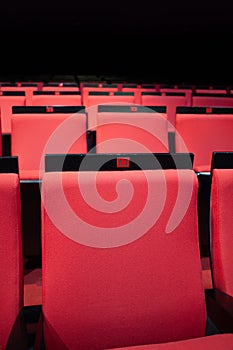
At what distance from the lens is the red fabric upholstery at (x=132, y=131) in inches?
66.9

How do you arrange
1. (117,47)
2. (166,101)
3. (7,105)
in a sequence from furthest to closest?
(117,47)
(166,101)
(7,105)

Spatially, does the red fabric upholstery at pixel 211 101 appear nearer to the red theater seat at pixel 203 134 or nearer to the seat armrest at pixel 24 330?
the red theater seat at pixel 203 134

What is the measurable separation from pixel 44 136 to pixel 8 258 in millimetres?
1081

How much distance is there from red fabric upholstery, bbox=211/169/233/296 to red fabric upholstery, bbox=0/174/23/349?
0.37 meters

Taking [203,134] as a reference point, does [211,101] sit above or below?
above

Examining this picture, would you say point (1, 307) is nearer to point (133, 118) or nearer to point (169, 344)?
point (169, 344)

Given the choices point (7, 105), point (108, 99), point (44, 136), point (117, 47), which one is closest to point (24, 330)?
point (44, 136)

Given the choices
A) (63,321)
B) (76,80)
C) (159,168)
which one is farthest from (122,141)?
(76,80)

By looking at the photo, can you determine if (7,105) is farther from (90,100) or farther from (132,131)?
(132,131)

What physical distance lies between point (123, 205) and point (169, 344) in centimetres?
25

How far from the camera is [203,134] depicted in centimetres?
172

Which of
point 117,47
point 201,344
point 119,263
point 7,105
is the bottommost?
point 201,344

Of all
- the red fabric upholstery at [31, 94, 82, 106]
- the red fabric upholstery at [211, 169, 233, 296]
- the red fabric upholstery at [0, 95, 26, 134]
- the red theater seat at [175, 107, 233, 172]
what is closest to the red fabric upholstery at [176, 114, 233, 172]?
the red theater seat at [175, 107, 233, 172]

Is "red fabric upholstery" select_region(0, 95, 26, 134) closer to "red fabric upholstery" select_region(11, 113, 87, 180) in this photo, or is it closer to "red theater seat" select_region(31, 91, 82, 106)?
"red theater seat" select_region(31, 91, 82, 106)
